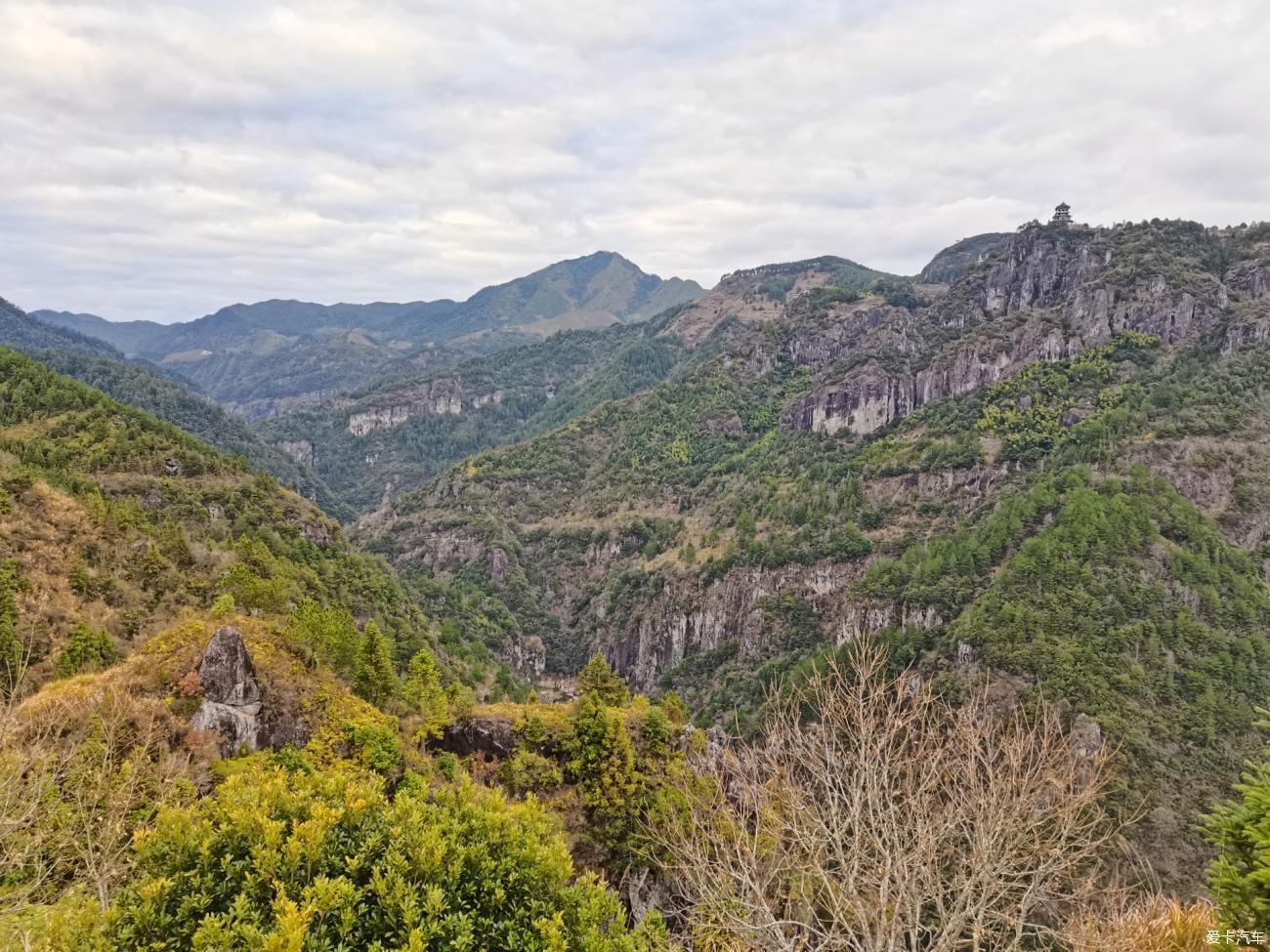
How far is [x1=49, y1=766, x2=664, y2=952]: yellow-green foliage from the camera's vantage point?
428 inches

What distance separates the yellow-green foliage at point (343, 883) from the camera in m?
10.9

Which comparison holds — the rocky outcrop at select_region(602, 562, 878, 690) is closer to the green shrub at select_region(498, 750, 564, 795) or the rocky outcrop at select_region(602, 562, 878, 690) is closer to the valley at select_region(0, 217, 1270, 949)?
the valley at select_region(0, 217, 1270, 949)

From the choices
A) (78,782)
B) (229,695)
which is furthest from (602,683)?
(78,782)

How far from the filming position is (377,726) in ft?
99.7

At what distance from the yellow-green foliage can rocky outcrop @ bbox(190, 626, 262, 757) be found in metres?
13.8

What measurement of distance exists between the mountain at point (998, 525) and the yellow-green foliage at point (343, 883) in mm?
49978

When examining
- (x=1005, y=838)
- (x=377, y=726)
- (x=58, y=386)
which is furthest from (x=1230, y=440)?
(x=58, y=386)

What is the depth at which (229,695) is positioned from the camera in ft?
89.1

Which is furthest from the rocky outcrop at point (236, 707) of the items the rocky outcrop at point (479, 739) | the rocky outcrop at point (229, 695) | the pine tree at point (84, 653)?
the rocky outcrop at point (479, 739)

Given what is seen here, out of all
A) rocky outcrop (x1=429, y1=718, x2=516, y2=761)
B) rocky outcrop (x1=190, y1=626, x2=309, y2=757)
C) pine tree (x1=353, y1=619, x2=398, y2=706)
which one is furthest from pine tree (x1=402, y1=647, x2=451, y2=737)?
rocky outcrop (x1=190, y1=626, x2=309, y2=757)

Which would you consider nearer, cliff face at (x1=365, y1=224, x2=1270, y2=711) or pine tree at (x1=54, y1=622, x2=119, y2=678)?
pine tree at (x1=54, y1=622, x2=119, y2=678)

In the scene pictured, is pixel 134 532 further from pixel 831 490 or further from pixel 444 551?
pixel 444 551

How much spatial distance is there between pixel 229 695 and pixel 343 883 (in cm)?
1987

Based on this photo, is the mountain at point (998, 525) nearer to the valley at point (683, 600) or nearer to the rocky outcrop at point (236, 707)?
the valley at point (683, 600)
